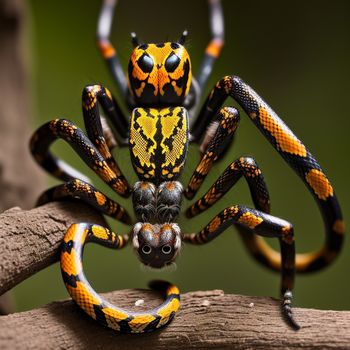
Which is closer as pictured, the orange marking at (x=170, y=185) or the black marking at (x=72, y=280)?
the black marking at (x=72, y=280)

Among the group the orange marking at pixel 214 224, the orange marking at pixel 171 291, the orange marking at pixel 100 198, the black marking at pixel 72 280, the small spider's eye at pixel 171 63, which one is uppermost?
the small spider's eye at pixel 171 63

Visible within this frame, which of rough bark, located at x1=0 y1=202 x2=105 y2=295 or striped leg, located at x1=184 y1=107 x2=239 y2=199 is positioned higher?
striped leg, located at x1=184 y1=107 x2=239 y2=199

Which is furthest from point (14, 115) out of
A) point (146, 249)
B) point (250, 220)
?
point (250, 220)

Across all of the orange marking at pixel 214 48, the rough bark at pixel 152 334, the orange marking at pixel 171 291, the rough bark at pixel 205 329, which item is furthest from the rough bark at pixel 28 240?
the orange marking at pixel 214 48

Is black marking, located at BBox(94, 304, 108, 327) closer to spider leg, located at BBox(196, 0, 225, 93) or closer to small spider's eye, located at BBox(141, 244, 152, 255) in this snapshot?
small spider's eye, located at BBox(141, 244, 152, 255)

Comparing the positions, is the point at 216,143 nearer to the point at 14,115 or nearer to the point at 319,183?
the point at 319,183

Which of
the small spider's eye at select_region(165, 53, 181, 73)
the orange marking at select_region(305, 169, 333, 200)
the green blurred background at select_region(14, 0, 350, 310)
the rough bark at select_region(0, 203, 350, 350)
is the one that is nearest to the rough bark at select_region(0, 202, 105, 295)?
the rough bark at select_region(0, 203, 350, 350)

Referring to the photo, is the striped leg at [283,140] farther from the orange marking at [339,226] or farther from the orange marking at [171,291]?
the orange marking at [171,291]

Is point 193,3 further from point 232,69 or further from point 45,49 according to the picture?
point 45,49
